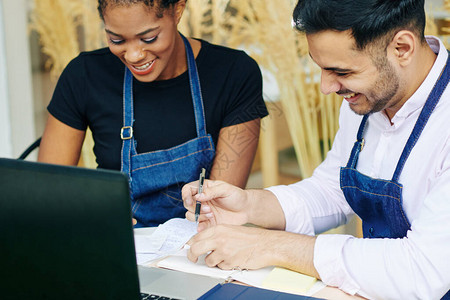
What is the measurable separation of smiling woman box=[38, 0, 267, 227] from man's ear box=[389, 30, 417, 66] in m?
0.84

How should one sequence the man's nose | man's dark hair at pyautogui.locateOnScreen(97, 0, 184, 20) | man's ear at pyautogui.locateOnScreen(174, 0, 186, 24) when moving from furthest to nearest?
man's ear at pyautogui.locateOnScreen(174, 0, 186, 24)
man's dark hair at pyautogui.locateOnScreen(97, 0, 184, 20)
the man's nose

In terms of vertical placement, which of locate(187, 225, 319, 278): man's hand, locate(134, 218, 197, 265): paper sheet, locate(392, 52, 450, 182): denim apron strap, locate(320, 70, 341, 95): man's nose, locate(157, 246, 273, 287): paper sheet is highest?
locate(320, 70, 341, 95): man's nose

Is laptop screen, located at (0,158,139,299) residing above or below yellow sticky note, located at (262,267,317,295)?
above

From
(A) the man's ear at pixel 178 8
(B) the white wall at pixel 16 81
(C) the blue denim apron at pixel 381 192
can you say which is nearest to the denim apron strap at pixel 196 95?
(A) the man's ear at pixel 178 8

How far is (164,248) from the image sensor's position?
5.05 feet

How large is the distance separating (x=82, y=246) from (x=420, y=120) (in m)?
0.92

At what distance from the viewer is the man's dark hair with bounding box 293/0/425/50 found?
1284 mm

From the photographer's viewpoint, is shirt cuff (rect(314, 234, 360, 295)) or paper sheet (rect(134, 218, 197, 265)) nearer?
shirt cuff (rect(314, 234, 360, 295))

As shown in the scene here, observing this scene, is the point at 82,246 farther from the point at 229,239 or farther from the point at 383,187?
the point at 383,187

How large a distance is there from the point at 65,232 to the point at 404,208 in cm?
92

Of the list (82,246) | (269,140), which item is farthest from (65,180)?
(269,140)

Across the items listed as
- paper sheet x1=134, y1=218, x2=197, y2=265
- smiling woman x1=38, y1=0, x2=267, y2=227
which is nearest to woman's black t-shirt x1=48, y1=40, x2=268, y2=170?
smiling woman x1=38, y1=0, x2=267, y2=227

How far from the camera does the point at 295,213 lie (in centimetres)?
165

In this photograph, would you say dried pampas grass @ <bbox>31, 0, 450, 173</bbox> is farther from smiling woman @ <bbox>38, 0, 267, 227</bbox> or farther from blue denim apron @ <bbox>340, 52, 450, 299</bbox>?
blue denim apron @ <bbox>340, 52, 450, 299</bbox>
